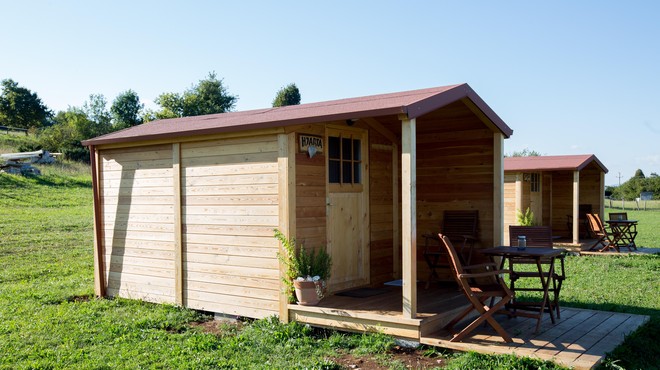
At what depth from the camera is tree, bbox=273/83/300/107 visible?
4809 cm

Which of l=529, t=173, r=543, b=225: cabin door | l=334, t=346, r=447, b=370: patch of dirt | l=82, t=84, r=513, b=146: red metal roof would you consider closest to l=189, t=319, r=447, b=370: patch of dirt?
l=334, t=346, r=447, b=370: patch of dirt

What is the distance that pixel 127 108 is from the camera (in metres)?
47.3

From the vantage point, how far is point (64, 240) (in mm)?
12930

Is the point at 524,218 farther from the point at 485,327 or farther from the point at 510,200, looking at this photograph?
the point at 485,327

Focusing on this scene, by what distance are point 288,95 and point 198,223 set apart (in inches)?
1642

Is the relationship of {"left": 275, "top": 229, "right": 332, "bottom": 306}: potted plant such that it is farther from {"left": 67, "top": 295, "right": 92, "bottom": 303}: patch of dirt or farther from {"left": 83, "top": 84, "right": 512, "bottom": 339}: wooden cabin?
{"left": 67, "top": 295, "right": 92, "bottom": 303}: patch of dirt

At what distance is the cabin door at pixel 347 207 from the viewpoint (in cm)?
687

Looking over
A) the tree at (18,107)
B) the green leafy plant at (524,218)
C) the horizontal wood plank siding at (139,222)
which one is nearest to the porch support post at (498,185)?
the horizontal wood plank siding at (139,222)

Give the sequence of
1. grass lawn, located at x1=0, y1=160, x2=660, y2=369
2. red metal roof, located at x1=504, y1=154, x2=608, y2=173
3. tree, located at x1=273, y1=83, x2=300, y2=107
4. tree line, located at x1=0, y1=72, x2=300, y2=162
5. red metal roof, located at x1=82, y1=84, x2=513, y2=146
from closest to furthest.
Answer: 1. grass lawn, located at x1=0, y1=160, x2=660, y2=369
2. red metal roof, located at x1=82, y1=84, x2=513, y2=146
3. red metal roof, located at x1=504, y1=154, x2=608, y2=173
4. tree line, located at x1=0, y1=72, x2=300, y2=162
5. tree, located at x1=273, y1=83, x2=300, y2=107

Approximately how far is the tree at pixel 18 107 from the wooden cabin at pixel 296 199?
37.7m

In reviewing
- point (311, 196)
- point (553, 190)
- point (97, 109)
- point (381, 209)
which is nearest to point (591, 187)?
point (553, 190)

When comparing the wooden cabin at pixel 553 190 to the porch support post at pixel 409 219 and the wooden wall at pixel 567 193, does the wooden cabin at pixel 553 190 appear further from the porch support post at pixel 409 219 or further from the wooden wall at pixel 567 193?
the porch support post at pixel 409 219

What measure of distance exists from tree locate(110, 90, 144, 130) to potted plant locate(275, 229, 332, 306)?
1682 inches

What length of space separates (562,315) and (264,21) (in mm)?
9228
